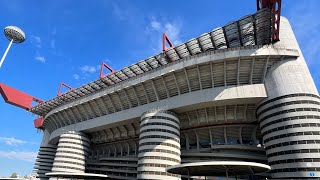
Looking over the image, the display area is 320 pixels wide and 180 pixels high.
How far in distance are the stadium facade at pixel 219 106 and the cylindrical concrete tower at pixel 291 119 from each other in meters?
0.17

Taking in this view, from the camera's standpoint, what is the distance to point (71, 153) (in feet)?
240

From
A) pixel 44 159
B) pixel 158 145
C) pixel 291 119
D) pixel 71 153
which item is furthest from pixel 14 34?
pixel 291 119

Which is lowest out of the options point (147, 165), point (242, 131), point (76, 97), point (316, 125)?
point (147, 165)

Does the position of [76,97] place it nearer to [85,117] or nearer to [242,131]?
[85,117]

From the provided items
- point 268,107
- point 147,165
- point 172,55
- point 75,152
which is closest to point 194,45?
point 172,55

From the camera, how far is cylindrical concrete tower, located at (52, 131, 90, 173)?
71.8 meters

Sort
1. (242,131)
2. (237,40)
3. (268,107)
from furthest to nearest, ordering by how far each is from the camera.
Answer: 1. (242,131)
2. (237,40)
3. (268,107)

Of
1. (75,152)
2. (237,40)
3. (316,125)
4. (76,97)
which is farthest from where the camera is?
(76,97)

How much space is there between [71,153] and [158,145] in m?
34.4

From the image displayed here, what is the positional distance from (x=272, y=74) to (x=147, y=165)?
33445 mm

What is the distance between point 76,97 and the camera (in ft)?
259

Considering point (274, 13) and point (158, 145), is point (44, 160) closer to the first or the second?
point (158, 145)

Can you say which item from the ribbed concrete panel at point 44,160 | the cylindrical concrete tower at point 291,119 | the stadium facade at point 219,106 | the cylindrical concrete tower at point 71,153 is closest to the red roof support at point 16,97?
the ribbed concrete panel at point 44,160

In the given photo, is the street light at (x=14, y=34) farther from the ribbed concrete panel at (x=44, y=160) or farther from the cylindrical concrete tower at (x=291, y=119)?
the cylindrical concrete tower at (x=291, y=119)
